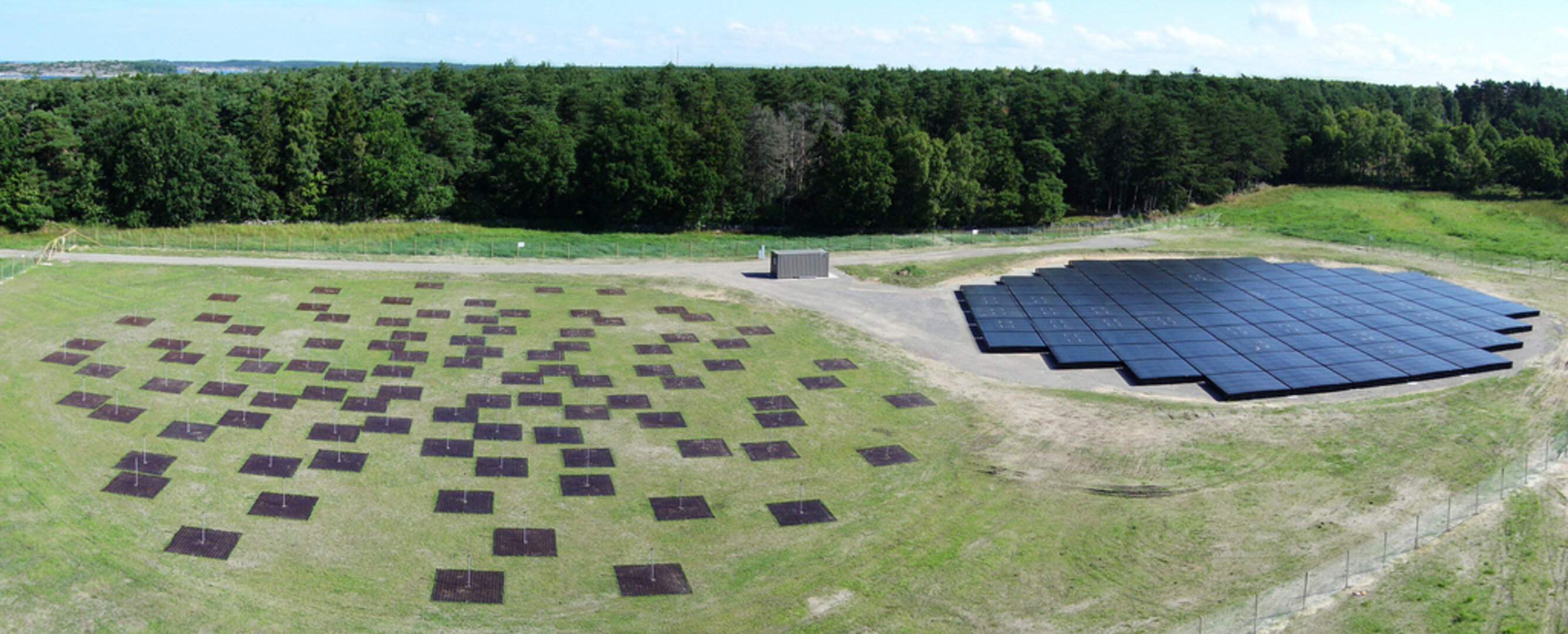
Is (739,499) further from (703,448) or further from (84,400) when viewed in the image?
(84,400)

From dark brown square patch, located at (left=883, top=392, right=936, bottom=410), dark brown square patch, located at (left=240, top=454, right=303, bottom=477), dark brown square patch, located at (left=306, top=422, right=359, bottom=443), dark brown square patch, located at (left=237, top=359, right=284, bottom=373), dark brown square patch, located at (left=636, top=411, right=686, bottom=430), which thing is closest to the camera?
dark brown square patch, located at (left=240, top=454, right=303, bottom=477)

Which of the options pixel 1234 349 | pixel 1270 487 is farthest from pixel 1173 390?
pixel 1270 487

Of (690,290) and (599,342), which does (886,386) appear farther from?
(690,290)

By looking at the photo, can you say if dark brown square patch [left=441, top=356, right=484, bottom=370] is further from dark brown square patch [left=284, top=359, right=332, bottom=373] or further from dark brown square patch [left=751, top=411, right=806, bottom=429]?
dark brown square patch [left=751, top=411, right=806, bottom=429]

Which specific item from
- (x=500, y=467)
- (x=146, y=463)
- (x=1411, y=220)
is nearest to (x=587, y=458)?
(x=500, y=467)

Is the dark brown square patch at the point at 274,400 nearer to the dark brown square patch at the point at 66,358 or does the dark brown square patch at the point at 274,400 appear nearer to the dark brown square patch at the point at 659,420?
the dark brown square patch at the point at 66,358

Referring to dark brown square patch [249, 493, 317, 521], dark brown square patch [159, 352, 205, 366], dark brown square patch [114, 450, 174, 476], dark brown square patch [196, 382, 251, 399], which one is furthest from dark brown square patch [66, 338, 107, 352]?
dark brown square patch [249, 493, 317, 521]
